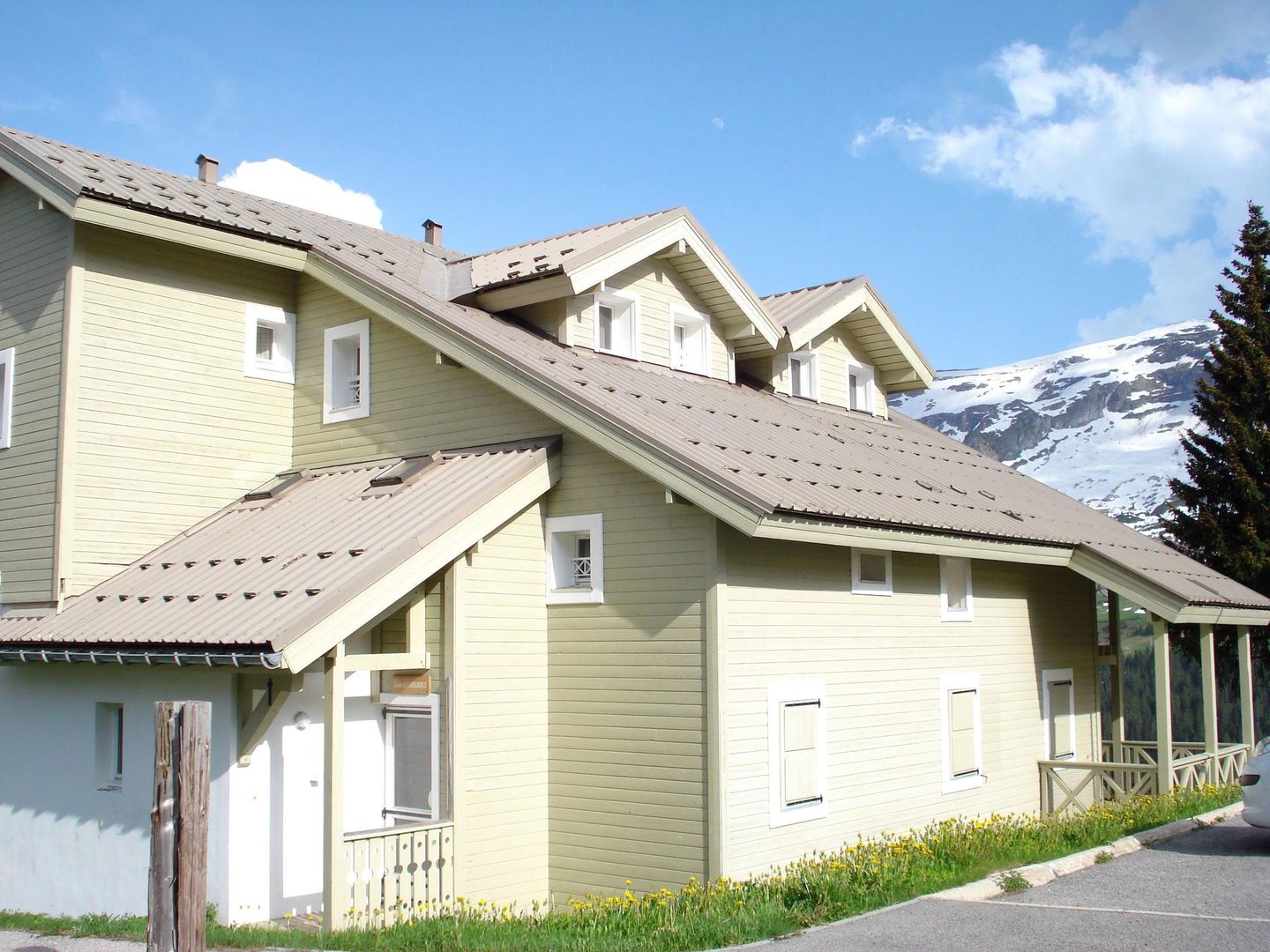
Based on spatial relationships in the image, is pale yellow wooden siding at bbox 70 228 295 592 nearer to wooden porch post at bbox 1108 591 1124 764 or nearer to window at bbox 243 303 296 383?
window at bbox 243 303 296 383

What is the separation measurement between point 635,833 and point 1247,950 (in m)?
5.79

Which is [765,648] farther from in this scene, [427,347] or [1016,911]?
[427,347]

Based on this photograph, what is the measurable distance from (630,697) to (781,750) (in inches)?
66.3

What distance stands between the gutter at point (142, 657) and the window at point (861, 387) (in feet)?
42.0

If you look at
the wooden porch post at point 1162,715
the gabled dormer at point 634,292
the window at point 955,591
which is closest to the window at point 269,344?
the gabled dormer at point 634,292

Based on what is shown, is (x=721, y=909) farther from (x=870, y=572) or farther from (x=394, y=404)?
(x=394, y=404)

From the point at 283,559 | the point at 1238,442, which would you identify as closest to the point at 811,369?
the point at 283,559

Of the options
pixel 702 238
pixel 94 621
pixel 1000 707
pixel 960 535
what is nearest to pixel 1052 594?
pixel 1000 707

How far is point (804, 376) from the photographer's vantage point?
20469mm

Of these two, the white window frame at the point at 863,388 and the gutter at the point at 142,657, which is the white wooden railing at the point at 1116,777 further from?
the gutter at the point at 142,657

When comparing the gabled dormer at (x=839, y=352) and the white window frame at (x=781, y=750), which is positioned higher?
the gabled dormer at (x=839, y=352)

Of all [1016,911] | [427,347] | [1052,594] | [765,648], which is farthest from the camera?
[1052,594]

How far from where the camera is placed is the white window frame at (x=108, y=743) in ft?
45.6

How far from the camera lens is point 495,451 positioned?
46.9 ft
